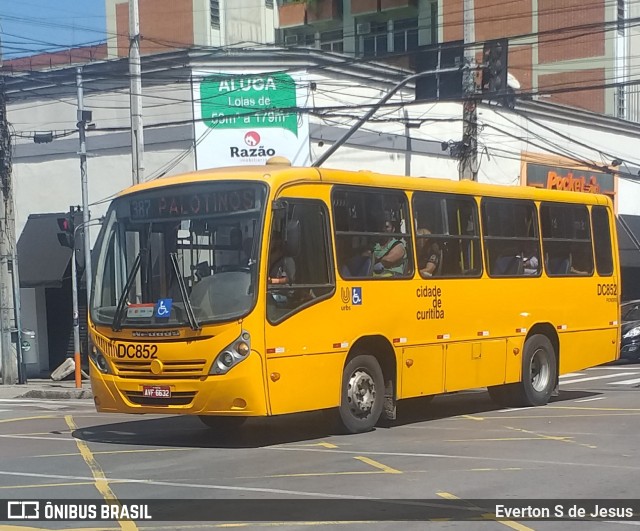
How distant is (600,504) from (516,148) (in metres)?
28.0

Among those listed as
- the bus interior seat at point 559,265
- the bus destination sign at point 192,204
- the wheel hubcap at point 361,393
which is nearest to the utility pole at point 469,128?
the bus interior seat at point 559,265

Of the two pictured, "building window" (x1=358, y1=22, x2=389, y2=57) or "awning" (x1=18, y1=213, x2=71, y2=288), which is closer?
"awning" (x1=18, y1=213, x2=71, y2=288)

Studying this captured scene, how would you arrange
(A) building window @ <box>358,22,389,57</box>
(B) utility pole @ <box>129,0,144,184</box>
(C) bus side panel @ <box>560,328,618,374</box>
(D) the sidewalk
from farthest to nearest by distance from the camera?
(A) building window @ <box>358,22,389,57</box> < (D) the sidewalk < (B) utility pole @ <box>129,0,144,184</box> < (C) bus side panel @ <box>560,328,618,374</box>

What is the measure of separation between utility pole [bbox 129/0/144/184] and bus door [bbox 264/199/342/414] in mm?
10914

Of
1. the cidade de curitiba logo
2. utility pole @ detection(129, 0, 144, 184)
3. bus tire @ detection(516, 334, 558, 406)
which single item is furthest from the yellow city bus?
the cidade de curitiba logo

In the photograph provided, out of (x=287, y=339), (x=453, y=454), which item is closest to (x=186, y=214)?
(x=287, y=339)

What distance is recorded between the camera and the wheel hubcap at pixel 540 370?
656 inches

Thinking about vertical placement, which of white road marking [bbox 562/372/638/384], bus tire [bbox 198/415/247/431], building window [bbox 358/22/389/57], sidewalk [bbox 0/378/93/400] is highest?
building window [bbox 358/22/389/57]

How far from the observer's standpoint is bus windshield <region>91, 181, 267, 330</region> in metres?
12.1

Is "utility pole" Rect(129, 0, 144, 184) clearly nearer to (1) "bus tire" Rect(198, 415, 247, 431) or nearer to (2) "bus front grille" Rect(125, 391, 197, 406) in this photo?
(1) "bus tire" Rect(198, 415, 247, 431)

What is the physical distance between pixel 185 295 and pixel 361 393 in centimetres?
267

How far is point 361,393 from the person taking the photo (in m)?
13.5

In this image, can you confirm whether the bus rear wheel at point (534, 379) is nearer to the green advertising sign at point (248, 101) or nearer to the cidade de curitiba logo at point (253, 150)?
the cidade de curitiba logo at point (253, 150)

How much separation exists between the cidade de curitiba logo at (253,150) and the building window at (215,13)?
2568cm
